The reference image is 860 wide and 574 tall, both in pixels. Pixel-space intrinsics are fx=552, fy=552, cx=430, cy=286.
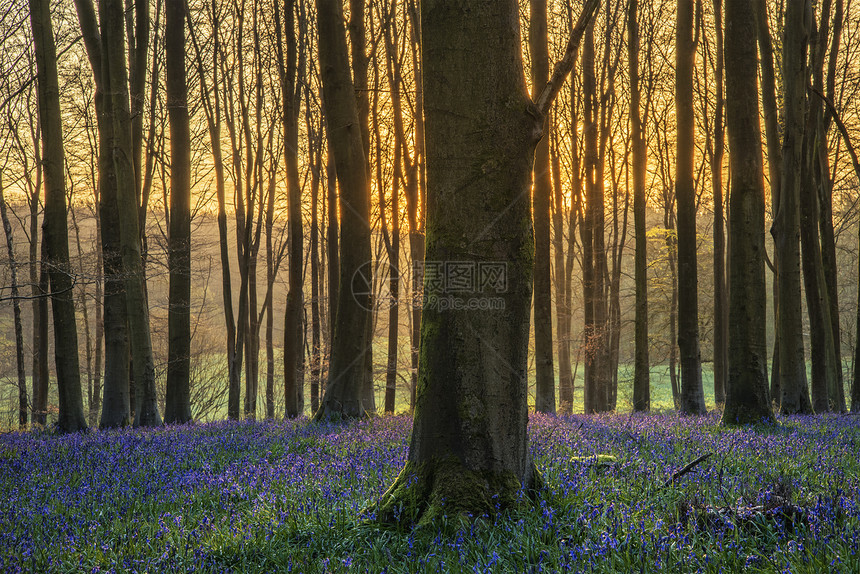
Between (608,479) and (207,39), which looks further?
(207,39)

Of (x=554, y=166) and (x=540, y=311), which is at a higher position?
(x=554, y=166)

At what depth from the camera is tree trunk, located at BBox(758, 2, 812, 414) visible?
420 inches

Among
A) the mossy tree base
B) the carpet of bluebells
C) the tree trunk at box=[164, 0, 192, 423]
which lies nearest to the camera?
the carpet of bluebells

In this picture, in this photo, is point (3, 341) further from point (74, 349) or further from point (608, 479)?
point (608, 479)

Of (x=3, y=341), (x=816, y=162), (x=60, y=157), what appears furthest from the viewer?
(x=3, y=341)

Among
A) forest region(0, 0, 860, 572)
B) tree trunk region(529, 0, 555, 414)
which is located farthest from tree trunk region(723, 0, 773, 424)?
tree trunk region(529, 0, 555, 414)

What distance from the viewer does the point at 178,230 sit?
498 inches

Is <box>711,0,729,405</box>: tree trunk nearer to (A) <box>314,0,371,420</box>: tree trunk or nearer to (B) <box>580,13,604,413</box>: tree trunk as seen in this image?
(B) <box>580,13,604,413</box>: tree trunk

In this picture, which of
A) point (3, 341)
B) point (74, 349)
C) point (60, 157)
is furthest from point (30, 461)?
point (3, 341)

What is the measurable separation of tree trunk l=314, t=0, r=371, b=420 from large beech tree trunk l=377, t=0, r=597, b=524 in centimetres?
587

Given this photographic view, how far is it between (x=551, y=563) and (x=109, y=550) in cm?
278

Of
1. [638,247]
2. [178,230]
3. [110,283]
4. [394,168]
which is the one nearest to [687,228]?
[638,247]

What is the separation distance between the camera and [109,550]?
11.6 feet

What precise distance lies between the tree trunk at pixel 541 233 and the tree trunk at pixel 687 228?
271cm
